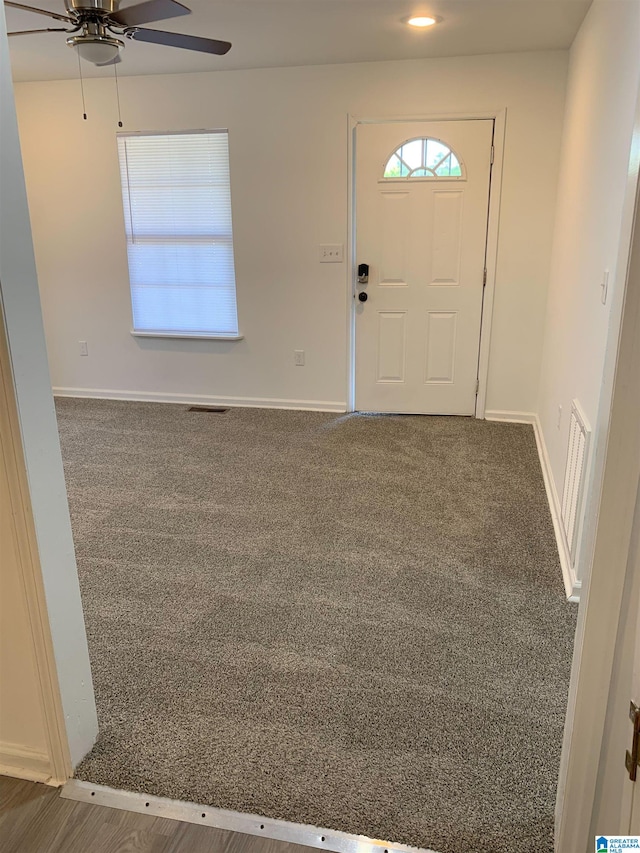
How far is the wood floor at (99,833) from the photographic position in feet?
4.82

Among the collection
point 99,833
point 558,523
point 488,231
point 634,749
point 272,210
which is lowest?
point 99,833

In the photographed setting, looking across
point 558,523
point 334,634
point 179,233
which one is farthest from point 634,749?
point 179,233

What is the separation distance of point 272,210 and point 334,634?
128 inches

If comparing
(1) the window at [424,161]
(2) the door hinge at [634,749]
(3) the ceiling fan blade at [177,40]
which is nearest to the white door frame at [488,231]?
(1) the window at [424,161]

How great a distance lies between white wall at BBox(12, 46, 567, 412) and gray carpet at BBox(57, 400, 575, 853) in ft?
3.50

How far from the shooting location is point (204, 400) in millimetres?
5031

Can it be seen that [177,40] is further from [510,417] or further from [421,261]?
[510,417]

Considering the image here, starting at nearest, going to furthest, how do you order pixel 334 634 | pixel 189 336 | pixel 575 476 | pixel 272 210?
1. pixel 334 634
2. pixel 575 476
3. pixel 272 210
4. pixel 189 336

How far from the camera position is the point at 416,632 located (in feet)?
7.32

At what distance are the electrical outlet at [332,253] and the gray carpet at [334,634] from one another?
4.72ft

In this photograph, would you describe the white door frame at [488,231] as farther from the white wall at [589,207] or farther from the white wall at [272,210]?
the white wall at [589,207]

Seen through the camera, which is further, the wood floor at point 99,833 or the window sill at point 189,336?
the window sill at point 189,336

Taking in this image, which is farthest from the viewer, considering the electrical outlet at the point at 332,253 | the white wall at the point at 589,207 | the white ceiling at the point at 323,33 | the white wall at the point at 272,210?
the electrical outlet at the point at 332,253

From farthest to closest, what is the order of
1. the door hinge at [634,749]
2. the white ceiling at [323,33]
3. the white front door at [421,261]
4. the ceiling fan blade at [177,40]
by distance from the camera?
the white front door at [421,261] → the white ceiling at [323,33] → the ceiling fan blade at [177,40] → the door hinge at [634,749]
